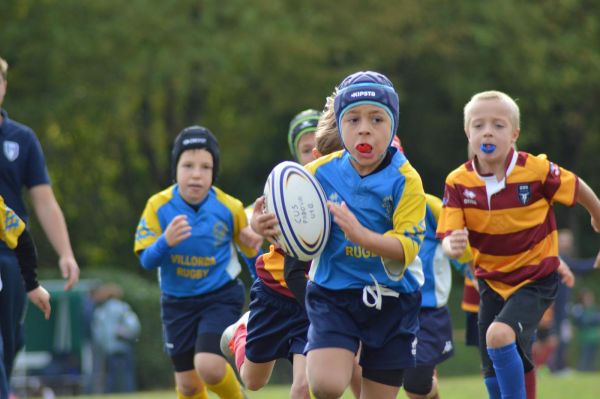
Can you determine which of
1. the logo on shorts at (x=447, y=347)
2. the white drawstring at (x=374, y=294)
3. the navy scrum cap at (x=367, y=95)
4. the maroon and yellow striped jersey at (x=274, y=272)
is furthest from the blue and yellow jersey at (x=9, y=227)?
the logo on shorts at (x=447, y=347)

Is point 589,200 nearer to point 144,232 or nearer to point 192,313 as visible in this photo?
point 192,313

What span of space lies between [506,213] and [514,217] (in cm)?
6

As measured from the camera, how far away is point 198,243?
8203 mm

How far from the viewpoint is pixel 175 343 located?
26.9ft

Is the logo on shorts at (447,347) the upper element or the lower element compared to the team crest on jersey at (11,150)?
lower

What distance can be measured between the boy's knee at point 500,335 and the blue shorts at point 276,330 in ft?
3.65

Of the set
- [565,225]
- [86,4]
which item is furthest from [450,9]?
[86,4]

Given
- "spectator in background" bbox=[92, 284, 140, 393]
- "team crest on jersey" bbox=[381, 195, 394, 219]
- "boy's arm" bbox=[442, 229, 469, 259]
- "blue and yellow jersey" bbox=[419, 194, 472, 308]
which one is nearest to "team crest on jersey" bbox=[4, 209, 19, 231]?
"team crest on jersey" bbox=[381, 195, 394, 219]

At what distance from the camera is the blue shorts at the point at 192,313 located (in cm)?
813

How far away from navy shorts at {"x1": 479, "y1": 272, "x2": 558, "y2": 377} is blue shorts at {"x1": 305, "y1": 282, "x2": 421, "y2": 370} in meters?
1.21

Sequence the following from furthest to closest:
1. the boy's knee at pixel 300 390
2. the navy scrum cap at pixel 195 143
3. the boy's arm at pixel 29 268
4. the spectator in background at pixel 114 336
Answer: the spectator in background at pixel 114 336 → the navy scrum cap at pixel 195 143 → the boy's arm at pixel 29 268 → the boy's knee at pixel 300 390

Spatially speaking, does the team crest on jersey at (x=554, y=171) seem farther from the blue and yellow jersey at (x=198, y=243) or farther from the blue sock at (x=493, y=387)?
the blue and yellow jersey at (x=198, y=243)

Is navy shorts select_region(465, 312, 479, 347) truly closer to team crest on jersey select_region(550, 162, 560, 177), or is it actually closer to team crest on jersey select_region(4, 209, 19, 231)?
team crest on jersey select_region(550, 162, 560, 177)

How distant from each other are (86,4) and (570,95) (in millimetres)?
13410
